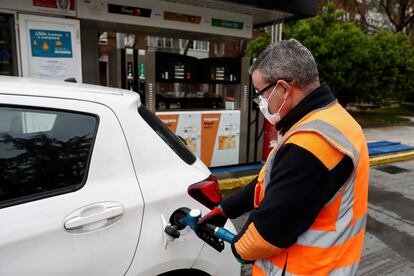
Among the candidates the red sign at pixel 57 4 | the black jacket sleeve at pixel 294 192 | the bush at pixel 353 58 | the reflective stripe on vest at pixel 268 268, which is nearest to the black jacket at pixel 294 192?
the black jacket sleeve at pixel 294 192

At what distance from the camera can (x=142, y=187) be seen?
1710mm

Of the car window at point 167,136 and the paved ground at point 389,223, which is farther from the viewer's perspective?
the paved ground at point 389,223

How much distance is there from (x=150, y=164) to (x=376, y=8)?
27.1 metres

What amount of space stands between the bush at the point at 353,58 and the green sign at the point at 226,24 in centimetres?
575

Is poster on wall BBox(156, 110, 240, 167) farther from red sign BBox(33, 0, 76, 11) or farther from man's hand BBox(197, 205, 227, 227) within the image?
man's hand BBox(197, 205, 227, 227)

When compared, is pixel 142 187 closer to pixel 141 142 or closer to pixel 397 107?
pixel 141 142

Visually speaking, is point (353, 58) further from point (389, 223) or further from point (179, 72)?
point (389, 223)

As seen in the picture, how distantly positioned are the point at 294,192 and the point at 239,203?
0.57 m

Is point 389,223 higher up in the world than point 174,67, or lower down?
lower down

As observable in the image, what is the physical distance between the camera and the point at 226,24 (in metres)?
6.47

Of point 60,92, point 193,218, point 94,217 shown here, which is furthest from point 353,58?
point 94,217

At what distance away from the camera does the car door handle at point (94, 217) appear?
149 cm


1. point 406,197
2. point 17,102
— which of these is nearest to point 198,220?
point 17,102

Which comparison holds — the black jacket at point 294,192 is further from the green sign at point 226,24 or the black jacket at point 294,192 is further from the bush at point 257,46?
the bush at point 257,46
